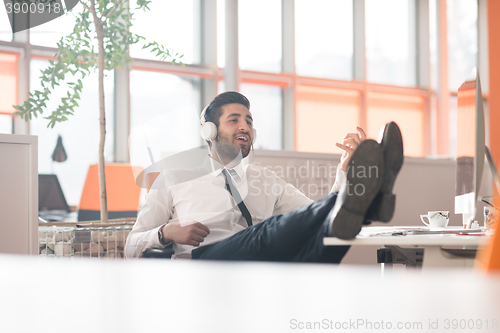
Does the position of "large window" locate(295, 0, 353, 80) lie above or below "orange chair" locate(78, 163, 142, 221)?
above

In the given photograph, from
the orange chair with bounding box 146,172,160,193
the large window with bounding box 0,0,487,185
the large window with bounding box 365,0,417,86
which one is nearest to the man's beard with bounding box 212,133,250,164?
the orange chair with bounding box 146,172,160,193

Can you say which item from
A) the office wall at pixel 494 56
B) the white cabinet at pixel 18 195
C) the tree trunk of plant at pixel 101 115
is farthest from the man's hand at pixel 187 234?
the office wall at pixel 494 56

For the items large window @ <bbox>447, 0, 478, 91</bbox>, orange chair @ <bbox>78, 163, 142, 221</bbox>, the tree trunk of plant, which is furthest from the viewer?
large window @ <bbox>447, 0, 478, 91</bbox>

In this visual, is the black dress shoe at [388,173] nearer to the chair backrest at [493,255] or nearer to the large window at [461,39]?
the chair backrest at [493,255]

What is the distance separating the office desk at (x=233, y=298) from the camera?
0.15m

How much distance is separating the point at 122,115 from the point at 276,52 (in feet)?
6.99

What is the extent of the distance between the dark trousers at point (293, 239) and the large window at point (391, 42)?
5790 millimetres

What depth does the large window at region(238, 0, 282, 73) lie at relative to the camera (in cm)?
588

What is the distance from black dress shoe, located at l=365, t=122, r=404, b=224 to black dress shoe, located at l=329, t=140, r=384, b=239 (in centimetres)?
3

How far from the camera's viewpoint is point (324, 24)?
648cm

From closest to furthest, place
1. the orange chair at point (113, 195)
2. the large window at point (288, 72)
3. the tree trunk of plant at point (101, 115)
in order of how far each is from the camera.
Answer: the tree trunk of plant at point (101, 115), the orange chair at point (113, 195), the large window at point (288, 72)

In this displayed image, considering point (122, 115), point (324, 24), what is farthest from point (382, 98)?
point (122, 115)

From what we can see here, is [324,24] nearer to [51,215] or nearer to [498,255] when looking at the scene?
[51,215]

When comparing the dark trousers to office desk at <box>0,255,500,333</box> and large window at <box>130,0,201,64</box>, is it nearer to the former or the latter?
office desk at <box>0,255,500,333</box>
